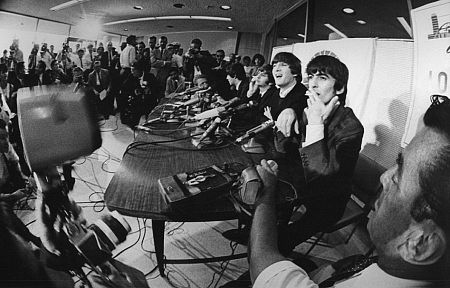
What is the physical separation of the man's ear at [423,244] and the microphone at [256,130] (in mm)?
294

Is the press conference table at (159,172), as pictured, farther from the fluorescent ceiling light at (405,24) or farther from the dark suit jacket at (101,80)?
the fluorescent ceiling light at (405,24)

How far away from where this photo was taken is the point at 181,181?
527 millimetres

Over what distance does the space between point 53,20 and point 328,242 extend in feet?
2.22

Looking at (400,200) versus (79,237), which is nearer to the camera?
(400,200)

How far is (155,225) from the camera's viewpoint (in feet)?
2.03

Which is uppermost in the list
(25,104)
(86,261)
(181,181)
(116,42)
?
(116,42)

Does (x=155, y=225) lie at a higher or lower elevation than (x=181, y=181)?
lower

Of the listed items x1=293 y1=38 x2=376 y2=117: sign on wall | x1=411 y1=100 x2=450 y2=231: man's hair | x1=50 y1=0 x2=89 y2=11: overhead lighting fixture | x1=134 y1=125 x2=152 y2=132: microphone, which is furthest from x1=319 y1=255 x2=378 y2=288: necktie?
x1=50 y1=0 x2=89 y2=11: overhead lighting fixture

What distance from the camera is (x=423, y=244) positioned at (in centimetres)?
44

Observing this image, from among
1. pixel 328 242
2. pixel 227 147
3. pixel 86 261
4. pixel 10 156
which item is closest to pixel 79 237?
pixel 86 261

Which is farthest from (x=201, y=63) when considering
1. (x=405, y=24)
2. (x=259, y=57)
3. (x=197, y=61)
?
(x=405, y=24)

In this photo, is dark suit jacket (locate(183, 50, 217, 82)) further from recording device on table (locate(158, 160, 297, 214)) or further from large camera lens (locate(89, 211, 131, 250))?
large camera lens (locate(89, 211, 131, 250))

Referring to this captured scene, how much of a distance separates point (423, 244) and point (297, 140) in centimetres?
26

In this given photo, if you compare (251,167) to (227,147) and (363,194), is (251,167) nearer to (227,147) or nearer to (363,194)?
(227,147)
